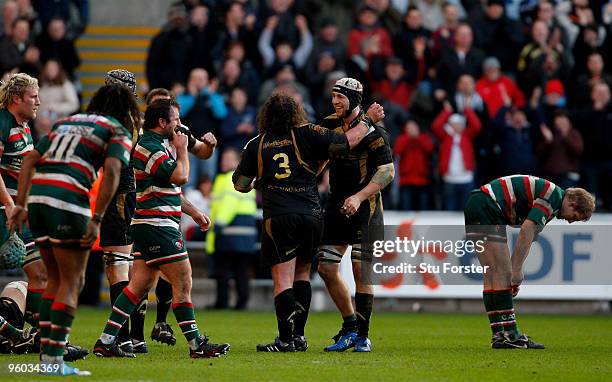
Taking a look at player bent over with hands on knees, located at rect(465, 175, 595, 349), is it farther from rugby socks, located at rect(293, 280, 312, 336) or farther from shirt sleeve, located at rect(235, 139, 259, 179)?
shirt sleeve, located at rect(235, 139, 259, 179)

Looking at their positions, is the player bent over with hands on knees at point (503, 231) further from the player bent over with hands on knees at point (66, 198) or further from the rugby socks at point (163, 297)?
the player bent over with hands on knees at point (66, 198)

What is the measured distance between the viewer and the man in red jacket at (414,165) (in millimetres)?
21250

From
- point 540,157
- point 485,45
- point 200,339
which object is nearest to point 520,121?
point 540,157

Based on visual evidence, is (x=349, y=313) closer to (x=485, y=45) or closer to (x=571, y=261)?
(x=571, y=261)

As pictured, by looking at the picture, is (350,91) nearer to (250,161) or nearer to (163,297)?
(250,161)

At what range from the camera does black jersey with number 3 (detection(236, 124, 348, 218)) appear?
1191 cm

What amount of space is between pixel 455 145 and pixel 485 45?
302cm

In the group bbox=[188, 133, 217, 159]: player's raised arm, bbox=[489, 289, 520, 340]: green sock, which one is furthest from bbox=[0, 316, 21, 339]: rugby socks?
bbox=[489, 289, 520, 340]: green sock

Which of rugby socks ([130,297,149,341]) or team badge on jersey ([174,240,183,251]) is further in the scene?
rugby socks ([130,297,149,341])

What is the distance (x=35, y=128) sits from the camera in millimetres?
21438

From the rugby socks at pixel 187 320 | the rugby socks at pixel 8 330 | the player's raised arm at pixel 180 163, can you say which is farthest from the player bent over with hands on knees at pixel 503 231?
the rugby socks at pixel 8 330

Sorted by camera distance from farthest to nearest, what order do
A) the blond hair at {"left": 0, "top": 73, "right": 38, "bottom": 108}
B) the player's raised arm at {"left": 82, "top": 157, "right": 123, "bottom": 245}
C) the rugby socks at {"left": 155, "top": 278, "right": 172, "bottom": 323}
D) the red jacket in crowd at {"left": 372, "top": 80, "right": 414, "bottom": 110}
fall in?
the red jacket in crowd at {"left": 372, "top": 80, "right": 414, "bottom": 110}
the rugby socks at {"left": 155, "top": 278, "right": 172, "bottom": 323}
the blond hair at {"left": 0, "top": 73, "right": 38, "bottom": 108}
the player's raised arm at {"left": 82, "top": 157, "right": 123, "bottom": 245}

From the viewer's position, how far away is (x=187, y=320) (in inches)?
440

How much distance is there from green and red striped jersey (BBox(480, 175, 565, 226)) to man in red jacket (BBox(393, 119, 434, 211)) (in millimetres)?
8260
